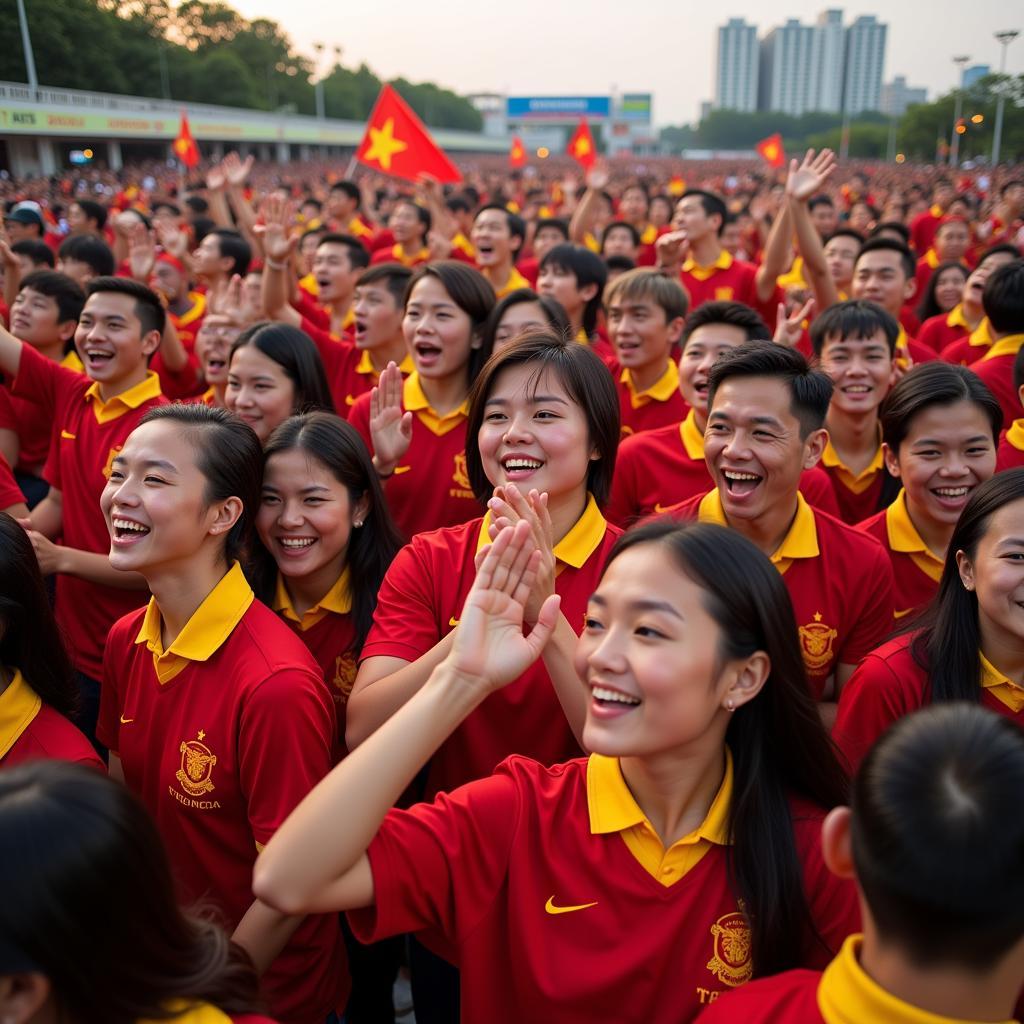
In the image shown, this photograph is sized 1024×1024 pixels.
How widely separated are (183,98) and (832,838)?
54.0m

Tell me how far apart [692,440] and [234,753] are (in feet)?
7.01

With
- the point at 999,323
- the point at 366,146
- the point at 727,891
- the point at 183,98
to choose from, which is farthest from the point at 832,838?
the point at 183,98

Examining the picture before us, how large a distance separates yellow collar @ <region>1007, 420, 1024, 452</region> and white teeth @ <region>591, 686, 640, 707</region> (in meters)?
2.44

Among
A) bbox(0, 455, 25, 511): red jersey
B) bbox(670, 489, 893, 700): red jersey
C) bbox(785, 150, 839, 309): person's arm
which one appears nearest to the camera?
bbox(670, 489, 893, 700): red jersey

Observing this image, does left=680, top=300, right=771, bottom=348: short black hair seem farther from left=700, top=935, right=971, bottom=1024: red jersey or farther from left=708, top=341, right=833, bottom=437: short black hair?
left=700, top=935, right=971, bottom=1024: red jersey

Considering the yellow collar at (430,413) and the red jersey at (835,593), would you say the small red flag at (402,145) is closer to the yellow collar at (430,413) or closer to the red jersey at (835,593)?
the yellow collar at (430,413)

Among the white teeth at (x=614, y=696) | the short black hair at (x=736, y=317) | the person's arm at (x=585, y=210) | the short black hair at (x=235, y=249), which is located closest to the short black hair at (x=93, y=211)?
the short black hair at (x=235, y=249)

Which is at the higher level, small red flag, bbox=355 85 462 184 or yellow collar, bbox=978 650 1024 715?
small red flag, bbox=355 85 462 184

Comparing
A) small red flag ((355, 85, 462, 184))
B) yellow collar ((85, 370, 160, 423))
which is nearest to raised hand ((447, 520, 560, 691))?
yellow collar ((85, 370, 160, 423))

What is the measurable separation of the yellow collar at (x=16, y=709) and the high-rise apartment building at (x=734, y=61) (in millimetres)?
174577

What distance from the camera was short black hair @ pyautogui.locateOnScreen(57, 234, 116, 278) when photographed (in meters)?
6.41

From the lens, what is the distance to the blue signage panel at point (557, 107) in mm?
79125

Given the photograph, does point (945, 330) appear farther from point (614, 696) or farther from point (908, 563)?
point (614, 696)

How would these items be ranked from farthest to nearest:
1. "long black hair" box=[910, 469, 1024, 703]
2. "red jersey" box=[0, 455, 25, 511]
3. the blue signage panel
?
1. the blue signage panel
2. "red jersey" box=[0, 455, 25, 511]
3. "long black hair" box=[910, 469, 1024, 703]
